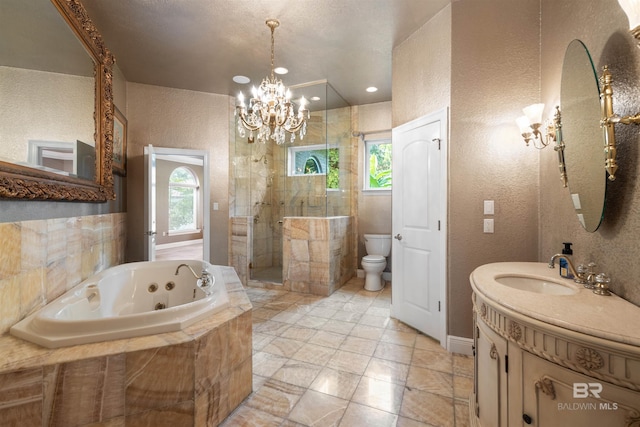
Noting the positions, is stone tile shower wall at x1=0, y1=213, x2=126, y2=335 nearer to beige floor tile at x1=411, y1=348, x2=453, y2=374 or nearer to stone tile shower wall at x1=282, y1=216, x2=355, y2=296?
stone tile shower wall at x1=282, y1=216, x2=355, y2=296

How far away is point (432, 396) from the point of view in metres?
1.77

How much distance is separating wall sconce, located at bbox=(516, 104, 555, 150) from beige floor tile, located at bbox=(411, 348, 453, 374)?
1701mm

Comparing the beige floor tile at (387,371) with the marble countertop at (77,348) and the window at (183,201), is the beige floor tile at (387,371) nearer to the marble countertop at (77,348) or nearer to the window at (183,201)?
the marble countertop at (77,348)

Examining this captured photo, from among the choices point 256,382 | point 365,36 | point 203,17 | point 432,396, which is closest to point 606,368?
point 432,396

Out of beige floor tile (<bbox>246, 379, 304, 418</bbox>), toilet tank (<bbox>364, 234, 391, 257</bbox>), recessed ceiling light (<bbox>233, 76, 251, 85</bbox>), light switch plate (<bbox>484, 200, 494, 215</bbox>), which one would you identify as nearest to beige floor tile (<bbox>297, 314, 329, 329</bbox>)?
beige floor tile (<bbox>246, 379, 304, 418</bbox>)

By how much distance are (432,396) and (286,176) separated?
3.85 metres

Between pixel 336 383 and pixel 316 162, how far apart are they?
11.1 ft

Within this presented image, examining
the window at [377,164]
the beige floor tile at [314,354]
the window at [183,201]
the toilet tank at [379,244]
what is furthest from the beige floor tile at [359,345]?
the window at [183,201]

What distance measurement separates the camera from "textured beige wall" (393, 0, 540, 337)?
6.97ft

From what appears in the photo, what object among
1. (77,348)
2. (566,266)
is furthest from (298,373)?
(566,266)

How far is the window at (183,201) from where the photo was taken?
8438 millimetres

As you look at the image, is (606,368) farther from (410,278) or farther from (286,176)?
(286,176)

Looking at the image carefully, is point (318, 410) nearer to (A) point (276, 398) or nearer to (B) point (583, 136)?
(A) point (276, 398)

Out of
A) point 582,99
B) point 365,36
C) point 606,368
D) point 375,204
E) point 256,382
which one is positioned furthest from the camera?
point 375,204
